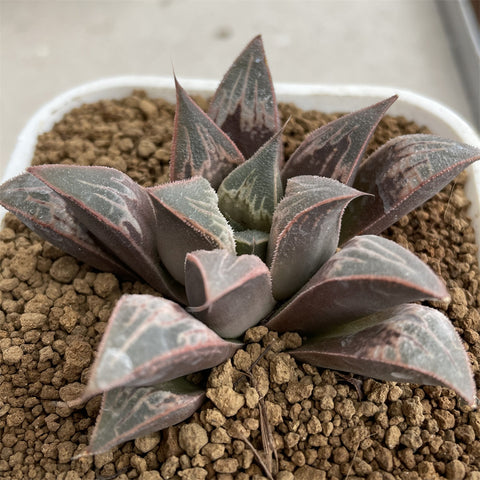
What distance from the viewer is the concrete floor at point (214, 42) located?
1.89 metres

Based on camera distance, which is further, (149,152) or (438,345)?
(149,152)

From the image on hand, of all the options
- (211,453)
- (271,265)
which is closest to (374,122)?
(271,265)

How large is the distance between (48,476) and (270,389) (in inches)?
12.2

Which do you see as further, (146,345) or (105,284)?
(105,284)

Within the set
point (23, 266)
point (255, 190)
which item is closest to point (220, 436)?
point (255, 190)

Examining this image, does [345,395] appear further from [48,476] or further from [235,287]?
[48,476]

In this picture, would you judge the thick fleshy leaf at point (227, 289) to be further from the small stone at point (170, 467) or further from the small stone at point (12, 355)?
the small stone at point (12, 355)

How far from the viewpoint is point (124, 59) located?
196 centimetres

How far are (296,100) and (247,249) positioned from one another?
48 centimetres

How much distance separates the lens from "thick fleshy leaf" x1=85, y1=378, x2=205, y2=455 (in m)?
0.68

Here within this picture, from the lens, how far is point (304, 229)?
2.47ft

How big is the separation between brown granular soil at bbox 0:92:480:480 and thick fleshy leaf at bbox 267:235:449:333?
88 millimetres

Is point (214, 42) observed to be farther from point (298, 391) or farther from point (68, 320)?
point (298, 391)

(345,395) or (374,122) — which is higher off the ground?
(374,122)
